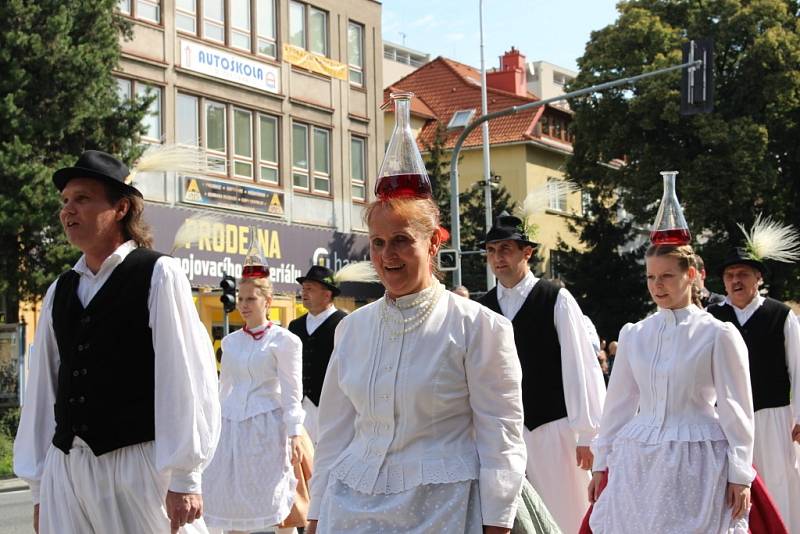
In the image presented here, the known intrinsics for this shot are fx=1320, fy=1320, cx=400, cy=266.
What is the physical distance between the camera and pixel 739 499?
651 centimetres

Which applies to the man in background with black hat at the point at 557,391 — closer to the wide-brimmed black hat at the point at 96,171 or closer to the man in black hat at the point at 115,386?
the man in black hat at the point at 115,386

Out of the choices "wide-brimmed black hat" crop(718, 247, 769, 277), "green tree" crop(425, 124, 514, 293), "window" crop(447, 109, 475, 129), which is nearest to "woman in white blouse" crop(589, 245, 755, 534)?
"wide-brimmed black hat" crop(718, 247, 769, 277)

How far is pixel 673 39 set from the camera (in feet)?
129

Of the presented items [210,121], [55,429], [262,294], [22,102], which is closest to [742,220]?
[210,121]

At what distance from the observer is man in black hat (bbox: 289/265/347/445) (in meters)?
12.2

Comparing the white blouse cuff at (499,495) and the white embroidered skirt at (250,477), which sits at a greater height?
the white blouse cuff at (499,495)

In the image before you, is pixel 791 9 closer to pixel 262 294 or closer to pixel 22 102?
pixel 22 102

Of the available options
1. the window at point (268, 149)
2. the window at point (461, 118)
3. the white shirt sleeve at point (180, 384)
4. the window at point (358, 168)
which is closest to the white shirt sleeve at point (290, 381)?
the white shirt sleeve at point (180, 384)

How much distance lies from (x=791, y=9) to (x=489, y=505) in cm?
3794

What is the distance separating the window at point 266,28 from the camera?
34.0 meters

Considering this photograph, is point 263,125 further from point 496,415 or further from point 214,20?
point 496,415

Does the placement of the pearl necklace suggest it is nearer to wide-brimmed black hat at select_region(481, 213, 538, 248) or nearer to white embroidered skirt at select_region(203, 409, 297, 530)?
wide-brimmed black hat at select_region(481, 213, 538, 248)

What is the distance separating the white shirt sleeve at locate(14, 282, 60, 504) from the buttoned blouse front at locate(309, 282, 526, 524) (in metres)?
1.29

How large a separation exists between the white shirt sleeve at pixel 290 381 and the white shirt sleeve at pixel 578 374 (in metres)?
2.64
